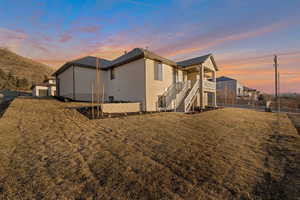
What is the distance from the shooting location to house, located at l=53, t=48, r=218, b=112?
11.3 meters

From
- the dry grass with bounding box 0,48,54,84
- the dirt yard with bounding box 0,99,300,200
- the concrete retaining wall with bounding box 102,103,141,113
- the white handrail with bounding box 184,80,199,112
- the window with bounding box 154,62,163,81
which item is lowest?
the dirt yard with bounding box 0,99,300,200

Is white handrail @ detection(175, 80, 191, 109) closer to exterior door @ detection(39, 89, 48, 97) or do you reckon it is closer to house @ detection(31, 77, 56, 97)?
house @ detection(31, 77, 56, 97)

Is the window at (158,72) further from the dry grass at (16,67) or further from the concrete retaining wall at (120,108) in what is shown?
the dry grass at (16,67)

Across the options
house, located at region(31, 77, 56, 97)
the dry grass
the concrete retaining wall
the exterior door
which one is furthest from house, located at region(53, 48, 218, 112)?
the dry grass

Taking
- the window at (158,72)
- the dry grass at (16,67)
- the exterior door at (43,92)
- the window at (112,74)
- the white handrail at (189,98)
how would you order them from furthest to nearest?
1. the dry grass at (16,67)
2. the exterior door at (43,92)
3. the window at (112,74)
4. the window at (158,72)
5. the white handrail at (189,98)

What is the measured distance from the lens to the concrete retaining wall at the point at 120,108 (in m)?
9.48

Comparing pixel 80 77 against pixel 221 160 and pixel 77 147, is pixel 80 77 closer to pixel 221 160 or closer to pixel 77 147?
pixel 77 147

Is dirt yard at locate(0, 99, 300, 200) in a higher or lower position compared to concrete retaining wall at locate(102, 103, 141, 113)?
lower

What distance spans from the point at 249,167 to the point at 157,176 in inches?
90.7

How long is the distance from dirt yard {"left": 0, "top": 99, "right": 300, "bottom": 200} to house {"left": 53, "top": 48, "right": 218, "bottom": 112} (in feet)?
18.8

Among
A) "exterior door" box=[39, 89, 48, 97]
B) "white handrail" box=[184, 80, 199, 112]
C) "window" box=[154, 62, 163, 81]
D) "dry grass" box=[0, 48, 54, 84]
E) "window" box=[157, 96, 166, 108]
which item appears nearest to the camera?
"white handrail" box=[184, 80, 199, 112]

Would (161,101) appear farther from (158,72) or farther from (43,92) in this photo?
(43,92)

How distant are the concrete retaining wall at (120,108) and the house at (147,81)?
0.71m

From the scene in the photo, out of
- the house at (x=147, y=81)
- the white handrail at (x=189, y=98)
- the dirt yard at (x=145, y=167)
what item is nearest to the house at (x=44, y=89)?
the house at (x=147, y=81)
